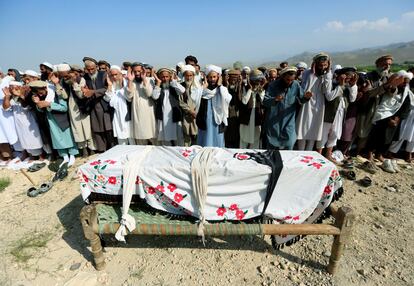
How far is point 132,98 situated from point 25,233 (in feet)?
9.28

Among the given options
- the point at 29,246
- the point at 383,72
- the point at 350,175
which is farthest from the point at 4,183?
the point at 383,72

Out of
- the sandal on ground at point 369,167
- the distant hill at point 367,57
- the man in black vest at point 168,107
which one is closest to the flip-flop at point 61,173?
the man in black vest at point 168,107

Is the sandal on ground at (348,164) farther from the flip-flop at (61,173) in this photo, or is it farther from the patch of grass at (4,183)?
the patch of grass at (4,183)

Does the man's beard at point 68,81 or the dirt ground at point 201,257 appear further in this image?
the man's beard at point 68,81

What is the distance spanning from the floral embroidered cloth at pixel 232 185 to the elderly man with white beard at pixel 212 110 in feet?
5.00

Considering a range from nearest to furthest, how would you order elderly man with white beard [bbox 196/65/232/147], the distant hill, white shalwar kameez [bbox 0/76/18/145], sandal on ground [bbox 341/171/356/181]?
elderly man with white beard [bbox 196/65/232/147]
sandal on ground [bbox 341/171/356/181]
white shalwar kameez [bbox 0/76/18/145]
the distant hill

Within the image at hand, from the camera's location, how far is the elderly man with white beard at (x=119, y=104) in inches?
191

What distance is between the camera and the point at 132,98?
476 centimetres

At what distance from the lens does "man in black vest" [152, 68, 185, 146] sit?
4.39 meters

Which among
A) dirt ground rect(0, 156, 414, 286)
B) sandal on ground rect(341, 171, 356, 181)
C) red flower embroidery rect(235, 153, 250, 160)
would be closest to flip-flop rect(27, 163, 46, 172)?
dirt ground rect(0, 156, 414, 286)

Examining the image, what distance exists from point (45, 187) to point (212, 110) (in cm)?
331

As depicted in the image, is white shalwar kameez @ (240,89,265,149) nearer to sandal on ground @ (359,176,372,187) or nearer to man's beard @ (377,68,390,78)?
sandal on ground @ (359,176,372,187)

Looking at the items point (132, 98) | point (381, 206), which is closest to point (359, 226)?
point (381, 206)

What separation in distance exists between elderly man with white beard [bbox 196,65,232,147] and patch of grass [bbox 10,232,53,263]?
8.92 feet
